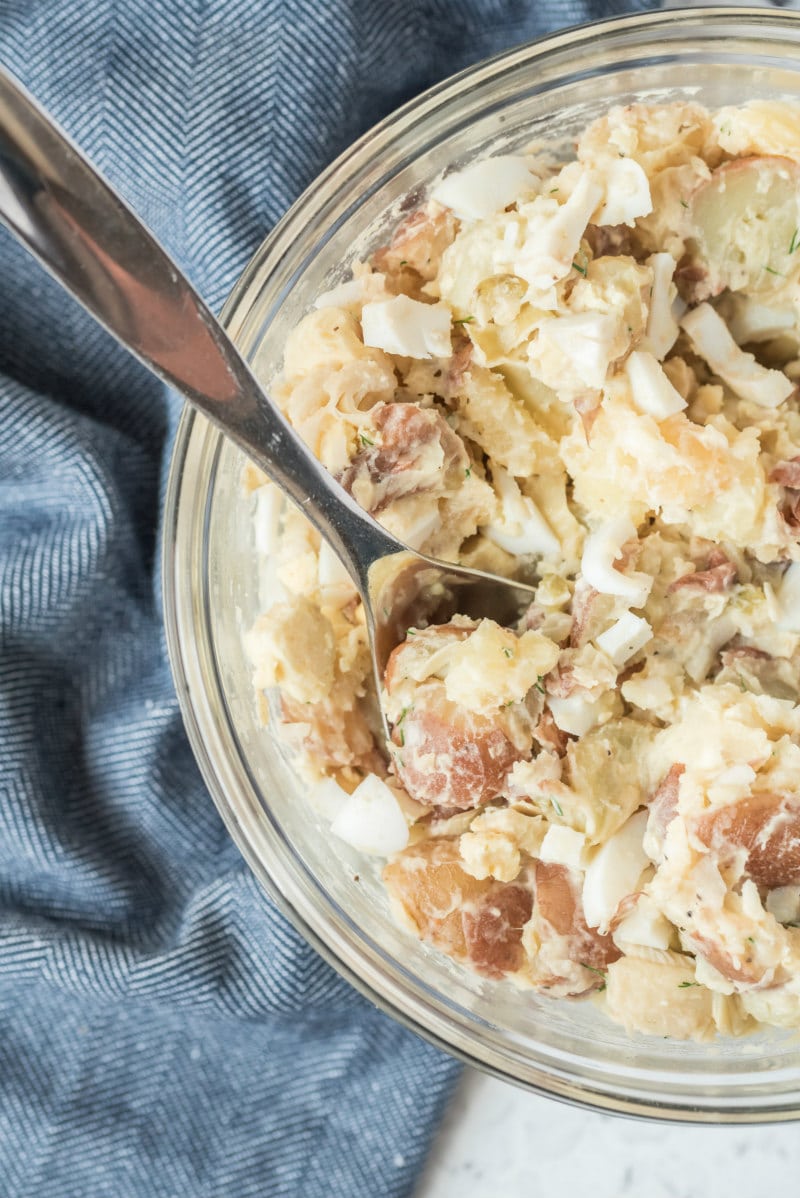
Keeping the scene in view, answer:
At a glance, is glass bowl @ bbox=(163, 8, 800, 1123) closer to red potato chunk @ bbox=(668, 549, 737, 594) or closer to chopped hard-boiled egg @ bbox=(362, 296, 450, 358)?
chopped hard-boiled egg @ bbox=(362, 296, 450, 358)

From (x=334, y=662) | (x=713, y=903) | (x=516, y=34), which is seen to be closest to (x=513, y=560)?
(x=334, y=662)

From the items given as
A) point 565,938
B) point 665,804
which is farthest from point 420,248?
point 565,938

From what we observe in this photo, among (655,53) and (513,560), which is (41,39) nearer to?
(655,53)

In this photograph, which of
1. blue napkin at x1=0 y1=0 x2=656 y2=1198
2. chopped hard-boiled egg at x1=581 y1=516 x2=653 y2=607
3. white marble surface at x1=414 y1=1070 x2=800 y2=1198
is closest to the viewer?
chopped hard-boiled egg at x1=581 y1=516 x2=653 y2=607

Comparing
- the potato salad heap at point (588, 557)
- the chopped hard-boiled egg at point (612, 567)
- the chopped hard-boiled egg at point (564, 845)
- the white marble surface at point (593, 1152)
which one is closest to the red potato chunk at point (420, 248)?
the potato salad heap at point (588, 557)

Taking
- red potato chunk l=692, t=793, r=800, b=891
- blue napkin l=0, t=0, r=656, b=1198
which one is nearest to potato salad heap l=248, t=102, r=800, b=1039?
red potato chunk l=692, t=793, r=800, b=891

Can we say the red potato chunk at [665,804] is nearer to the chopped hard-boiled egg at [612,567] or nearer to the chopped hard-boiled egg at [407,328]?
the chopped hard-boiled egg at [612,567]

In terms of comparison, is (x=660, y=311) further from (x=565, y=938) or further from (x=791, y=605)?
(x=565, y=938)

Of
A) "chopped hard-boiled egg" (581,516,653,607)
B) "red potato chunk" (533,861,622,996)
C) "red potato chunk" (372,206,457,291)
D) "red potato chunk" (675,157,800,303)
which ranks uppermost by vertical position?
"red potato chunk" (372,206,457,291)
